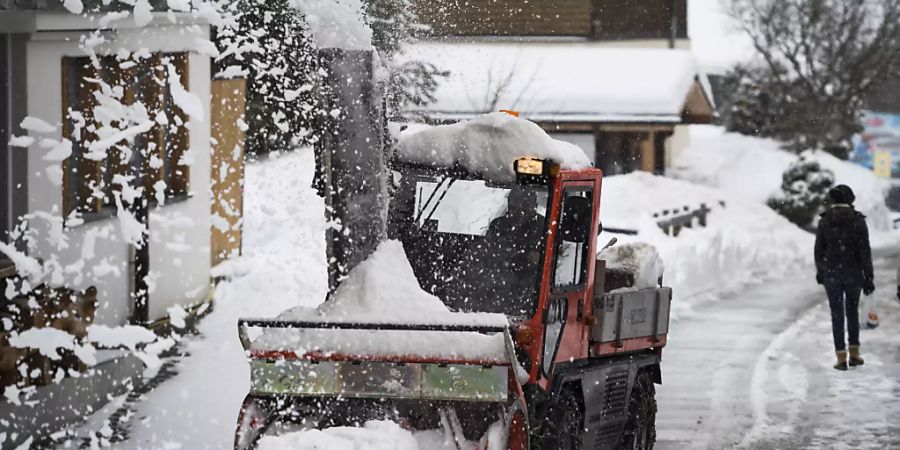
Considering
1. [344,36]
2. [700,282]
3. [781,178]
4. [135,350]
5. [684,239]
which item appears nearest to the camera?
[344,36]

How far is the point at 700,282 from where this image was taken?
24.3 meters

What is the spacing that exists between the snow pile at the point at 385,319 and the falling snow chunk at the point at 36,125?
4680mm

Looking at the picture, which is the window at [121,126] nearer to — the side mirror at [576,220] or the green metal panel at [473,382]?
the side mirror at [576,220]

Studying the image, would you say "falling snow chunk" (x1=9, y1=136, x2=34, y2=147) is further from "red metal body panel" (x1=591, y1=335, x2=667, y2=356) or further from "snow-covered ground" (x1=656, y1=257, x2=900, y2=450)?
"snow-covered ground" (x1=656, y1=257, x2=900, y2=450)

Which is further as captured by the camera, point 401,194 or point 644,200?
point 644,200

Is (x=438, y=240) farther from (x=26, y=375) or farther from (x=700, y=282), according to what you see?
(x=700, y=282)

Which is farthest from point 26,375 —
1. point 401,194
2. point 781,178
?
point 781,178

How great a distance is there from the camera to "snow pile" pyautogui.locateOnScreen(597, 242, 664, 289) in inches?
411

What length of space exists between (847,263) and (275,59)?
6.16m

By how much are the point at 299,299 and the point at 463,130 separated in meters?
9.18

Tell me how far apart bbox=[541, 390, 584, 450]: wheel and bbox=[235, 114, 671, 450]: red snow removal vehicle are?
1cm

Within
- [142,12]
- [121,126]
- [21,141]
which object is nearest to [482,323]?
[21,141]

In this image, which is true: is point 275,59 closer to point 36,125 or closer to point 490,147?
point 36,125

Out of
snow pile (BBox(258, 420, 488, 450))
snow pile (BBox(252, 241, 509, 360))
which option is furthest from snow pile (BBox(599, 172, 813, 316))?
snow pile (BBox(258, 420, 488, 450))
